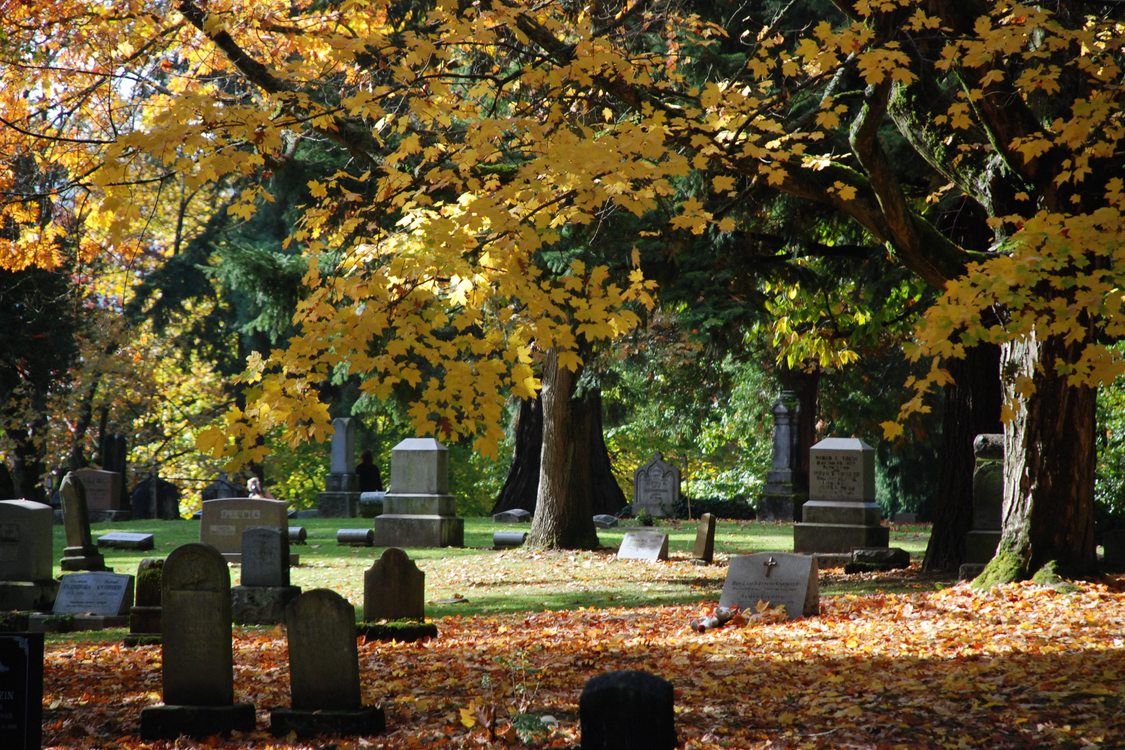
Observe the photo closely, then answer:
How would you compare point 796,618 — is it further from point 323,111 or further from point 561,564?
point 561,564

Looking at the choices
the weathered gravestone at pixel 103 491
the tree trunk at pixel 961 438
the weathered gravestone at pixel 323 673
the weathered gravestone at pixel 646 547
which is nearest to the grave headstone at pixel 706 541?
the weathered gravestone at pixel 646 547

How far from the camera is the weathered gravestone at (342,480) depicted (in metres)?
31.6

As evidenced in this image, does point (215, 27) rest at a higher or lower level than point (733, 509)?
higher

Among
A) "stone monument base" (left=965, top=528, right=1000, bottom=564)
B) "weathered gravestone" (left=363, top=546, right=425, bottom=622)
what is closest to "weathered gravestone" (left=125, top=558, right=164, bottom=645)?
"weathered gravestone" (left=363, top=546, right=425, bottom=622)

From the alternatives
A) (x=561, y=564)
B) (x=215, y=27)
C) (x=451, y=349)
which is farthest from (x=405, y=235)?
(x=561, y=564)

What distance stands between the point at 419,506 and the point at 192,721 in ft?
50.6

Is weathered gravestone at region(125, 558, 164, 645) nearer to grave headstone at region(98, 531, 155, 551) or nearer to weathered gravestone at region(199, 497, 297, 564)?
weathered gravestone at region(199, 497, 297, 564)

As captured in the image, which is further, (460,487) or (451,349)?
(460,487)

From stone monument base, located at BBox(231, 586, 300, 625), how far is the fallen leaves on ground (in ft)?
2.99

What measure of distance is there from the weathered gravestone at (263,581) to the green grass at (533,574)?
66.6 inches

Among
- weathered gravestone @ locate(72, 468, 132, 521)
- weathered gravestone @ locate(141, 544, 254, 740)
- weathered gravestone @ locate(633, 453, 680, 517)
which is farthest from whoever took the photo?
weathered gravestone @ locate(633, 453, 680, 517)

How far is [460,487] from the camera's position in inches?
1626

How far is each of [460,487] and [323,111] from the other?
3313 centimetres

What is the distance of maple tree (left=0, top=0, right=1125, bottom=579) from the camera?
7.80 m
